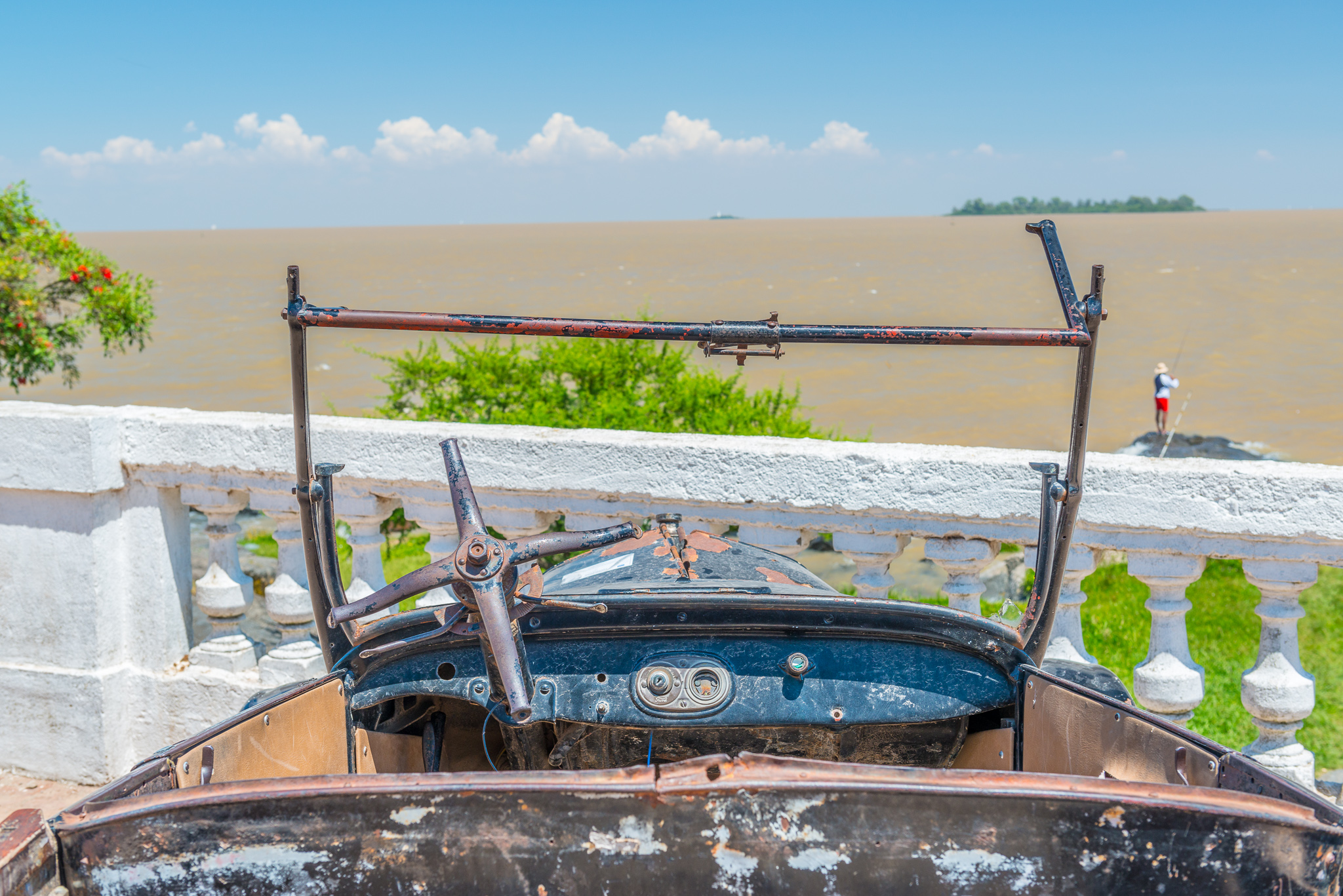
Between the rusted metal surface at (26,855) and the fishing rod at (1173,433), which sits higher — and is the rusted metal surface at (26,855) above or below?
above

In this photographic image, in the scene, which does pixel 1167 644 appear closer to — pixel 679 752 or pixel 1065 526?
pixel 1065 526

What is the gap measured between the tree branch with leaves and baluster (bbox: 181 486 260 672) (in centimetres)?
906

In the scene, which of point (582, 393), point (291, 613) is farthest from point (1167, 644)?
point (582, 393)

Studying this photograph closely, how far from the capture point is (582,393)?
7.93m

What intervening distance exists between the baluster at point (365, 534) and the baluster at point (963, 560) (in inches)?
86.3

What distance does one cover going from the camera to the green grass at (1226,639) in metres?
5.75

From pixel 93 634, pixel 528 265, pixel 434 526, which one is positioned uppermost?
pixel 528 265

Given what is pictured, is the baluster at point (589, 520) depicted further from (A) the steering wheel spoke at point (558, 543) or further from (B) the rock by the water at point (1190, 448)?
(B) the rock by the water at point (1190, 448)

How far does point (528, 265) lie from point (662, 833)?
90635mm

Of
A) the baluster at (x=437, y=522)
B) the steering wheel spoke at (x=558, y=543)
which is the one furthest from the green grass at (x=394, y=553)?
the steering wheel spoke at (x=558, y=543)

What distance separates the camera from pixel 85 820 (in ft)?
5.36

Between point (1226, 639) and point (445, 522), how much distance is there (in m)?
5.69

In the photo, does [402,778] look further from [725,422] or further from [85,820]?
[725,422]

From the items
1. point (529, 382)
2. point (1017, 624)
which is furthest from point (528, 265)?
point (1017, 624)
